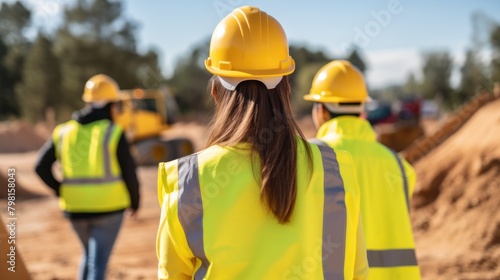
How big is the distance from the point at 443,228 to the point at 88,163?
17.7ft

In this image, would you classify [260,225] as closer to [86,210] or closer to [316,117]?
[316,117]

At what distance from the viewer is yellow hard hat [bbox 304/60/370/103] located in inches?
121

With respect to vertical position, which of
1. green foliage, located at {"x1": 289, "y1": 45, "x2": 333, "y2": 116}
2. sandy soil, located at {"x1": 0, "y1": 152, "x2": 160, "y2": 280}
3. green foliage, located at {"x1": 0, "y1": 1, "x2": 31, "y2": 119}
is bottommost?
sandy soil, located at {"x1": 0, "y1": 152, "x2": 160, "y2": 280}

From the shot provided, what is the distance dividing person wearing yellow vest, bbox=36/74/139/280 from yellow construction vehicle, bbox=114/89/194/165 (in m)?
12.4

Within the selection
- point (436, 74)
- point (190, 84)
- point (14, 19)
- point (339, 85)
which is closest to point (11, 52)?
point (14, 19)

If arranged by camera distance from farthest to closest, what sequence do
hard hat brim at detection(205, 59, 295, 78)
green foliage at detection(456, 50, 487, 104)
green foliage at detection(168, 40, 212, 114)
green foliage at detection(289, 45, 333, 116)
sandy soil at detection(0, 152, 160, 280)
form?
green foliage at detection(168, 40, 212, 114) < green foliage at detection(456, 50, 487, 104) < green foliage at detection(289, 45, 333, 116) < sandy soil at detection(0, 152, 160, 280) < hard hat brim at detection(205, 59, 295, 78)

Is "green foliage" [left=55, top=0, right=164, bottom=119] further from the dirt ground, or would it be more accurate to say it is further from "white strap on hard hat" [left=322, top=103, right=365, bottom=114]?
"white strap on hard hat" [left=322, top=103, right=365, bottom=114]

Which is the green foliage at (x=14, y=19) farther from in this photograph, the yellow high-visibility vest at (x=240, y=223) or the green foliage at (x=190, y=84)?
the yellow high-visibility vest at (x=240, y=223)

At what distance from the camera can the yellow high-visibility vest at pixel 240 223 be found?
5.19 feet

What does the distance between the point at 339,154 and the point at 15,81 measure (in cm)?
3899

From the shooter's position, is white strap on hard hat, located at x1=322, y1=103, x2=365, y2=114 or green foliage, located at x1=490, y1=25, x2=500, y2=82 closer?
white strap on hard hat, located at x1=322, y1=103, x2=365, y2=114

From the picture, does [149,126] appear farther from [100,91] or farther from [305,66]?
[305,66]

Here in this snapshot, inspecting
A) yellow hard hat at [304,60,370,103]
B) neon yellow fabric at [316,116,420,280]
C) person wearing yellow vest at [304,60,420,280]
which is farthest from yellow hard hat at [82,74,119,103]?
neon yellow fabric at [316,116,420,280]

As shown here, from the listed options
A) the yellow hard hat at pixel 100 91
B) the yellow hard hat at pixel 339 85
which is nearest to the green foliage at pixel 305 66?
the yellow hard hat at pixel 100 91
